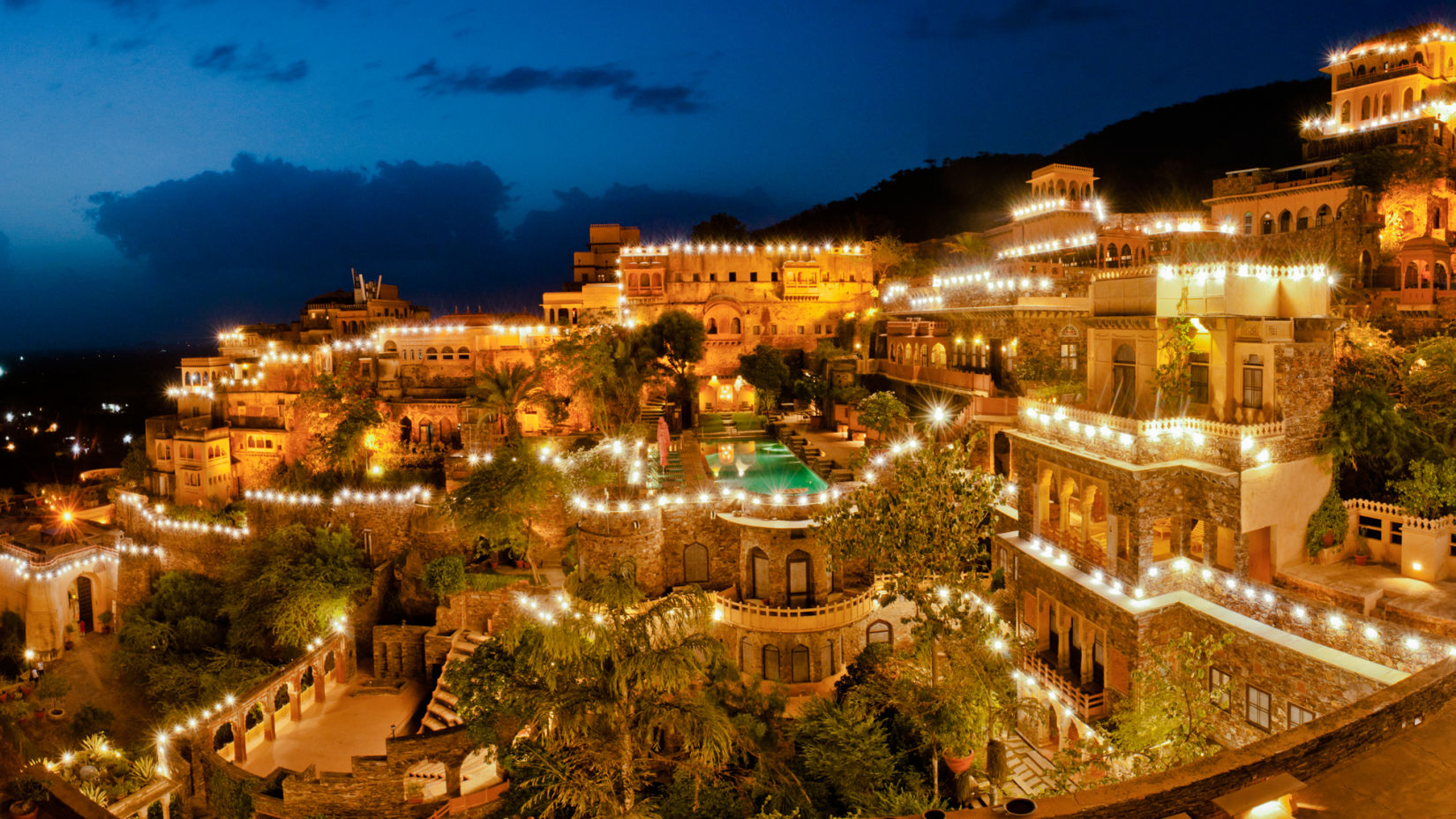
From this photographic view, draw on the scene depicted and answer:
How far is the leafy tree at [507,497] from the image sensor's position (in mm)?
22594

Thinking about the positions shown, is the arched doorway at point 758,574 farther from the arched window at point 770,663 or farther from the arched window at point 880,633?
the arched window at point 880,633

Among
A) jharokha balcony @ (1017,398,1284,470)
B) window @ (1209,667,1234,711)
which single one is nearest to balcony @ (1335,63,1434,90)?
jharokha balcony @ (1017,398,1284,470)

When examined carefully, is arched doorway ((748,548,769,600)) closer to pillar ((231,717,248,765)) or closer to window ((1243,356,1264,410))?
window ((1243,356,1264,410))

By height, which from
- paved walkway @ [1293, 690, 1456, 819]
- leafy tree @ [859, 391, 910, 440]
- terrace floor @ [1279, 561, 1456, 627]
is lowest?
terrace floor @ [1279, 561, 1456, 627]

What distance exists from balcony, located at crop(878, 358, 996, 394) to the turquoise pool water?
6.04m

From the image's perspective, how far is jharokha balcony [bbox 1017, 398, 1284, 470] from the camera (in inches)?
533

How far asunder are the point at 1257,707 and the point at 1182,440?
4733 mm

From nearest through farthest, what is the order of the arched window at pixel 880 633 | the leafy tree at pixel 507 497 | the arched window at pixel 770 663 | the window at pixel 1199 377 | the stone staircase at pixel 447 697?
1. the window at pixel 1199 377
2. the arched window at pixel 770 663
3. the arched window at pixel 880 633
4. the stone staircase at pixel 447 697
5. the leafy tree at pixel 507 497

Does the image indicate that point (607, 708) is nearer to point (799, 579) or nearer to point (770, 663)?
point (770, 663)

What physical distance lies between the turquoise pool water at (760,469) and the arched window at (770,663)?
3861 mm

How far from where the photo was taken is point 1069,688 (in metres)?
Result: 14.1

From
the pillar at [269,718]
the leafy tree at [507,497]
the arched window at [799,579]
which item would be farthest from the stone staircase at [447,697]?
the arched window at [799,579]

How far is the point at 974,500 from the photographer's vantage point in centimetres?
1523

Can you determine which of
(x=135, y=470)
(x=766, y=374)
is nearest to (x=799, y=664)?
(x=766, y=374)
